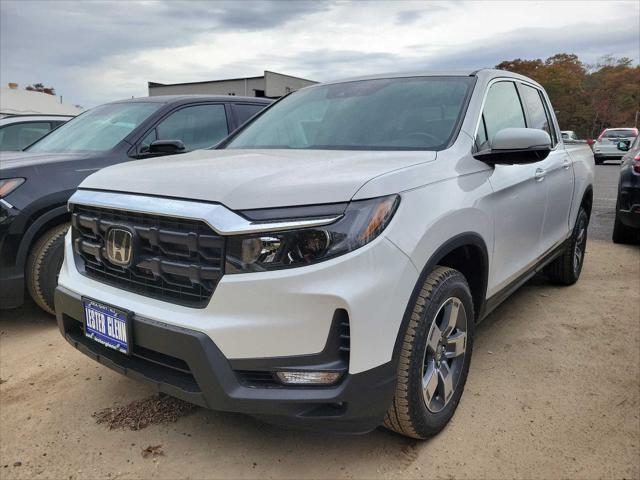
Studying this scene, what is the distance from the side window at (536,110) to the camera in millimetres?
3855

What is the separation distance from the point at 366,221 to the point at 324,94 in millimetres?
1830

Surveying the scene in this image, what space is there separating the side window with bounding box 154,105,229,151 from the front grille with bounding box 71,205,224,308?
2.29 meters

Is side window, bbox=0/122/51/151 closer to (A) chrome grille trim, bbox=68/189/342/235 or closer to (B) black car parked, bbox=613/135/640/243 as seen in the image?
(A) chrome grille trim, bbox=68/189/342/235

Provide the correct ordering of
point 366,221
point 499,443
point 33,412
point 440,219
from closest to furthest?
point 366,221
point 440,219
point 499,443
point 33,412

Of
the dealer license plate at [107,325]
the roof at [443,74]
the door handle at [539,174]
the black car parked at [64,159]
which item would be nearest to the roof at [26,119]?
the black car parked at [64,159]

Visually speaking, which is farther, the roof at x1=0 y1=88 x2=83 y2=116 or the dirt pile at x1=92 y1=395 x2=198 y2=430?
the roof at x1=0 y1=88 x2=83 y2=116

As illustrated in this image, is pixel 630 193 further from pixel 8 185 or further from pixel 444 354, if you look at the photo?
pixel 8 185

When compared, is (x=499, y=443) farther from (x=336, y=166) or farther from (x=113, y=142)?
(x=113, y=142)

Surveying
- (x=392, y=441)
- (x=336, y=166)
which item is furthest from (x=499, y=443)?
(x=336, y=166)

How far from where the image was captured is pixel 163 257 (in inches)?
83.4

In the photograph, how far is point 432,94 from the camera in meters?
3.03

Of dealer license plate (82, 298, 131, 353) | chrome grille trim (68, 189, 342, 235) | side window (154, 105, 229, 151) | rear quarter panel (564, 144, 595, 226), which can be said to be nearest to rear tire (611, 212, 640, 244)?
rear quarter panel (564, 144, 595, 226)

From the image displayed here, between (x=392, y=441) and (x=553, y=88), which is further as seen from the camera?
(x=553, y=88)

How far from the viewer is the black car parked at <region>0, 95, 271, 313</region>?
3592 mm
